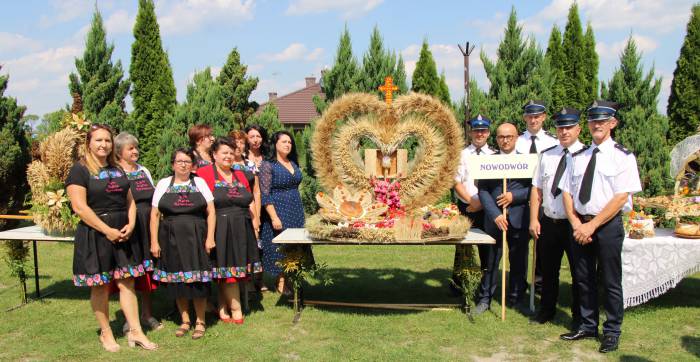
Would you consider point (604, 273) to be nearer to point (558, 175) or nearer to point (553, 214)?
point (553, 214)

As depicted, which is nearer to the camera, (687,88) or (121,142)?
(121,142)

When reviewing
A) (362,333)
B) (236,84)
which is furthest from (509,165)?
(236,84)

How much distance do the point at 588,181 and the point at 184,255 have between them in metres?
3.40

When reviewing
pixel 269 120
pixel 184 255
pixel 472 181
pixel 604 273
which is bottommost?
pixel 604 273

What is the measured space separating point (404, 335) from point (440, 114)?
226 cm

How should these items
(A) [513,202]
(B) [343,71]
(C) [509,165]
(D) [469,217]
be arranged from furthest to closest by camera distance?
1. (B) [343,71]
2. (D) [469,217]
3. (A) [513,202]
4. (C) [509,165]

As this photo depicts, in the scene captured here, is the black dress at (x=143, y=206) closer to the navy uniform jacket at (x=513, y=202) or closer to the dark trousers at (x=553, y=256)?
the navy uniform jacket at (x=513, y=202)

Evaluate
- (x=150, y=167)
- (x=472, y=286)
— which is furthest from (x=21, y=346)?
(x=150, y=167)

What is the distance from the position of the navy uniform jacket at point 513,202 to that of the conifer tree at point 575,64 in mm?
9147

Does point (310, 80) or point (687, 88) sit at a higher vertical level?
point (310, 80)

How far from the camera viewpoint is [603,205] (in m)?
4.21

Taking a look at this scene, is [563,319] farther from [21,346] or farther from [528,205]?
[21,346]

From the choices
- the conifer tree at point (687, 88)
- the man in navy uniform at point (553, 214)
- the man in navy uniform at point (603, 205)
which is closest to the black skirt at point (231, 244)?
the man in navy uniform at point (553, 214)

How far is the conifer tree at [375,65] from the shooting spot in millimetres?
9336
